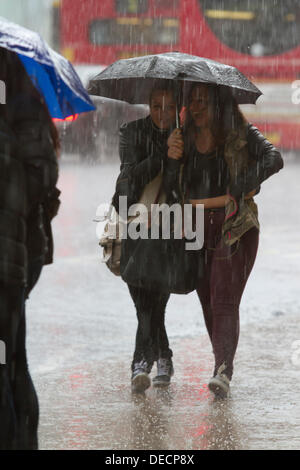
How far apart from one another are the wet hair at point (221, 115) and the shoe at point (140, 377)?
1.22 metres

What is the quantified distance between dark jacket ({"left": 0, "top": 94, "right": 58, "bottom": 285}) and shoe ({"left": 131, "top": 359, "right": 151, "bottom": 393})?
1748 mm

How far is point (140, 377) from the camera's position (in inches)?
201

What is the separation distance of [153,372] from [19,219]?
2476 mm

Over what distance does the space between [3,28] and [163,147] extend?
1.77 meters

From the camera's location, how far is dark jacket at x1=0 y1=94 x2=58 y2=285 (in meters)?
3.34

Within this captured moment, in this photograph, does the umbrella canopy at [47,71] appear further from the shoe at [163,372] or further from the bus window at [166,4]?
the bus window at [166,4]

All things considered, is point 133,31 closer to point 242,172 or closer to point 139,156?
point 139,156

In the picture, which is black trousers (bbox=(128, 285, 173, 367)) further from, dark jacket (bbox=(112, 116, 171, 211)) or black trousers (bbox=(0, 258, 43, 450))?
black trousers (bbox=(0, 258, 43, 450))

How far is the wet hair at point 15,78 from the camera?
346cm

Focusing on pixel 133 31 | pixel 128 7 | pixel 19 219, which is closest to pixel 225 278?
pixel 19 219

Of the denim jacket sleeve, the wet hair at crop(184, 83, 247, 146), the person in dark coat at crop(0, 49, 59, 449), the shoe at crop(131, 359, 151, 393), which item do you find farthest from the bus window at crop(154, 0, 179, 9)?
the person in dark coat at crop(0, 49, 59, 449)

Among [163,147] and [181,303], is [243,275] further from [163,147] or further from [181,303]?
[181,303]
